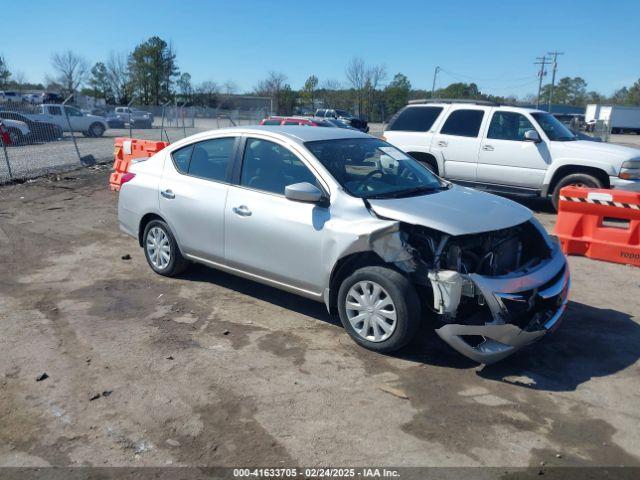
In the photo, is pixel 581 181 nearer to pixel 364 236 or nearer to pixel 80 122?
pixel 364 236

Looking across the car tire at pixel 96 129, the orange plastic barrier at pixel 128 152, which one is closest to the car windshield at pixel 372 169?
the orange plastic barrier at pixel 128 152

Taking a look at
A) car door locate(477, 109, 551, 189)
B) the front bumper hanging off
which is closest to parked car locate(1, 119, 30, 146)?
car door locate(477, 109, 551, 189)

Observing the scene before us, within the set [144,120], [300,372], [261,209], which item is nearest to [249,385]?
[300,372]

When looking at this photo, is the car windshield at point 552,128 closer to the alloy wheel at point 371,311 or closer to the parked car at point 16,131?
the alloy wheel at point 371,311

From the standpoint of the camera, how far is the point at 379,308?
447cm

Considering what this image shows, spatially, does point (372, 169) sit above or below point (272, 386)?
above

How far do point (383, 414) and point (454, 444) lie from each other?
514 millimetres

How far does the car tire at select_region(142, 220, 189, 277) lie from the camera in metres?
6.16

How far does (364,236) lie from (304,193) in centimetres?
64

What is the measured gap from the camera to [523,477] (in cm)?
314

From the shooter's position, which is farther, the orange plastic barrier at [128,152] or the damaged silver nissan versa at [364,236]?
the orange plastic barrier at [128,152]

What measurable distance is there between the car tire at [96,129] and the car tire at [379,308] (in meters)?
30.6

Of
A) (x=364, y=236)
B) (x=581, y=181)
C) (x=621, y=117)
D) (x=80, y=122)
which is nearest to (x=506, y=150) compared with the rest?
(x=581, y=181)

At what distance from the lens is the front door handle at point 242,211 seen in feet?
17.3
